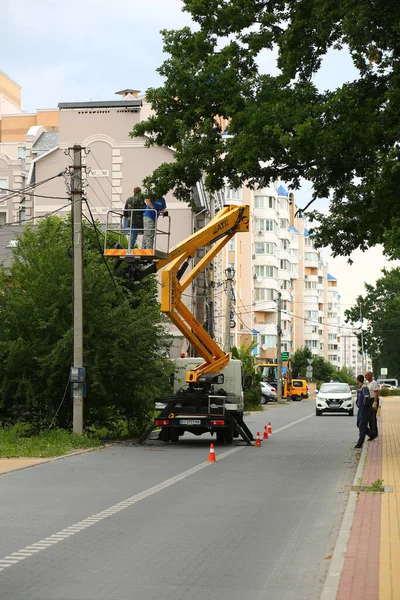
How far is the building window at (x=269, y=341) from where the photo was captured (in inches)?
4528

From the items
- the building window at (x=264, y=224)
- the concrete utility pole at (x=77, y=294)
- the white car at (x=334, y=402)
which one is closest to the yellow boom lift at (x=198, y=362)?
the concrete utility pole at (x=77, y=294)

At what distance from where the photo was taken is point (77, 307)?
27406 millimetres

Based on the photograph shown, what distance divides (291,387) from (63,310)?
59464mm

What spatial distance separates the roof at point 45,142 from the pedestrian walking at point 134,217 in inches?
1733

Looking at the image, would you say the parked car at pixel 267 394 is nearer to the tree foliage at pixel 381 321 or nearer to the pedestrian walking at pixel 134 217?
the tree foliage at pixel 381 321

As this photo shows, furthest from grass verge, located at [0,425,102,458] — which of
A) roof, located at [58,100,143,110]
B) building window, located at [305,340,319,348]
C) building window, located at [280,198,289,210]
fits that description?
building window, located at [305,340,319,348]

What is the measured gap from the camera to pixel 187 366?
29297 millimetres

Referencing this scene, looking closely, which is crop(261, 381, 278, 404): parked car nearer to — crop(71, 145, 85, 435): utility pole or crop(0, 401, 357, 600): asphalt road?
crop(71, 145, 85, 435): utility pole

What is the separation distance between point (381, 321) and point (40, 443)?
94859mm

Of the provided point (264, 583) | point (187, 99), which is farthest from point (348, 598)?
point (187, 99)

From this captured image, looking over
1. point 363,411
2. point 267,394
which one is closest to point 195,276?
point 363,411

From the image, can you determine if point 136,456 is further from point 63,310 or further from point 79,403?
point 63,310

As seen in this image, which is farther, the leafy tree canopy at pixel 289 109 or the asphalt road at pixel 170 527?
the leafy tree canopy at pixel 289 109

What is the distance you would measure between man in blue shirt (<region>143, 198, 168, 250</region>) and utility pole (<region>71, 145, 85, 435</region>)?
117 inches
